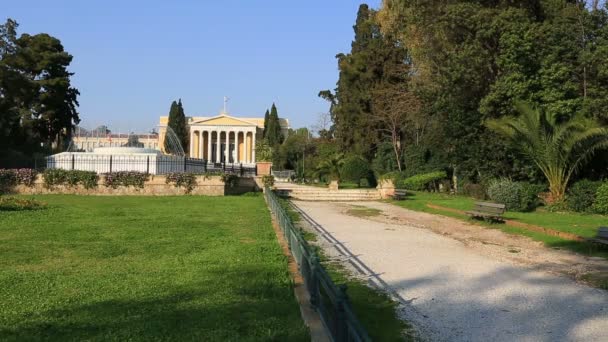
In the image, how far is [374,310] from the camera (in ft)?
22.0

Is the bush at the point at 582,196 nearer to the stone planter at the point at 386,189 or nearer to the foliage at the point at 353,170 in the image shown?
the stone planter at the point at 386,189

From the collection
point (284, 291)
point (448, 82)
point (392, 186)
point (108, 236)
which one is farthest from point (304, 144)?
point (284, 291)

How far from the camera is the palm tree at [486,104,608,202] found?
68.9 feet

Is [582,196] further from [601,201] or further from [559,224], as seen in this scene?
[559,224]

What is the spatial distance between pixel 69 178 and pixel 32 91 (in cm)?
2177

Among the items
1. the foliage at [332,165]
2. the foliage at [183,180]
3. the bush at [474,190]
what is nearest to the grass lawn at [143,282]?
the foliage at [183,180]

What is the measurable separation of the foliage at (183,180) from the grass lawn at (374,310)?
18.8 m

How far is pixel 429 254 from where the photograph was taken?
11562mm

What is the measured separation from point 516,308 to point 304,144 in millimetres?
69129

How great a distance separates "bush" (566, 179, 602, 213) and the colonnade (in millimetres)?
85343

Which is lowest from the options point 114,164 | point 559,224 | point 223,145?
point 559,224

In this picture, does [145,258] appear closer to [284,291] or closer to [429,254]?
[284,291]

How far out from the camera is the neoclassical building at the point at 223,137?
103938mm

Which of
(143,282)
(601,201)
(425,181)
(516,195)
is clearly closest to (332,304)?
(143,282)
